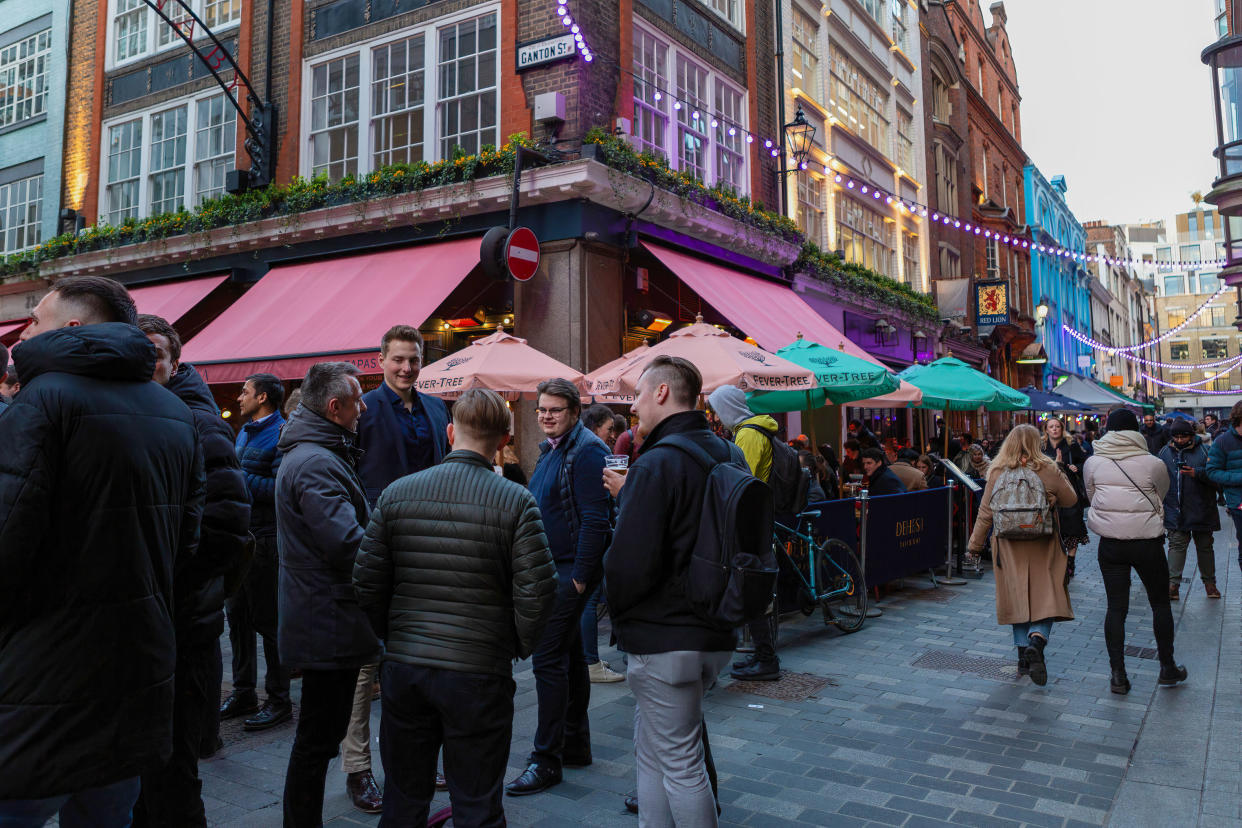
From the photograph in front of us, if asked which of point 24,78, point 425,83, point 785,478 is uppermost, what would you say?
point 24,78

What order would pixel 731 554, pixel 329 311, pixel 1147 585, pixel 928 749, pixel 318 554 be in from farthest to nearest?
pixel 329 311 → pixel 1147 585 → pixel 928 749 → pixel 318 554 → pixel 731 554

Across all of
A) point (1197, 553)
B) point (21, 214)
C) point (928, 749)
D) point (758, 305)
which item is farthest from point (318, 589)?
point (21, 214)

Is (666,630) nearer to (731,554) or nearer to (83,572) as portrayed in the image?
(731,554)

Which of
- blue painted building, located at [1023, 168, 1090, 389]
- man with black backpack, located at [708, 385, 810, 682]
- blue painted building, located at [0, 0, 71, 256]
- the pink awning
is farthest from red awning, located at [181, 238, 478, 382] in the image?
blue painted building, located at [1023, 168, 1090, 389]

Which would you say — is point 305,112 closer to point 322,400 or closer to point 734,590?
point 322,400

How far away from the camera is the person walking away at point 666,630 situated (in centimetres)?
311

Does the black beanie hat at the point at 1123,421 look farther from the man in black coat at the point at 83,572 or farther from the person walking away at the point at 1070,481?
the man in black coat at the point at 83,572

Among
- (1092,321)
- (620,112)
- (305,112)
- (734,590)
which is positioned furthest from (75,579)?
(1092,321)

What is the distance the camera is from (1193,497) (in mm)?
9328

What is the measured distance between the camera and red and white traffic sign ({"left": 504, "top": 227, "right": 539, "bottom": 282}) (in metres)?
11.5

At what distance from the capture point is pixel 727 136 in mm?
16031

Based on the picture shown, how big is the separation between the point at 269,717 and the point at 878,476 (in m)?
6.84

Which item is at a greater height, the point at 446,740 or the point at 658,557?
the point at 658,557

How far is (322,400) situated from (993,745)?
4.20 m
